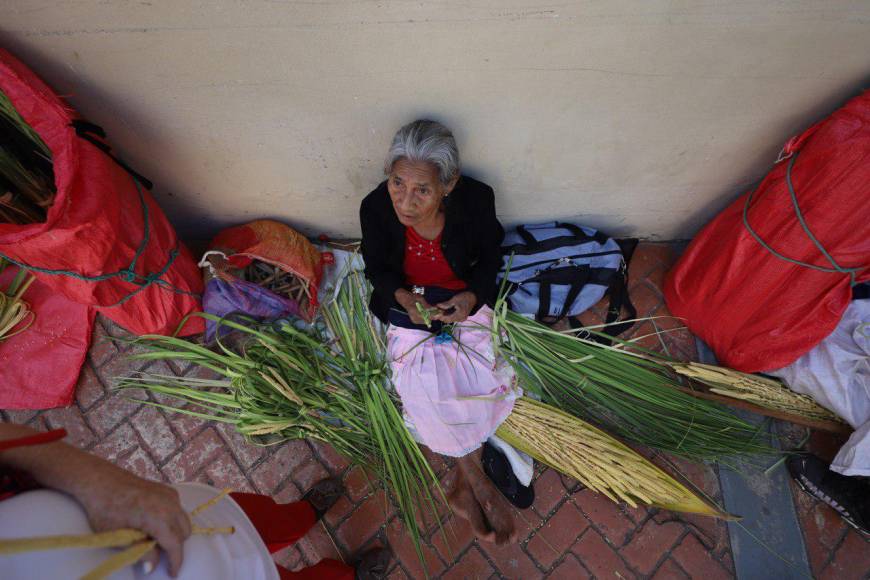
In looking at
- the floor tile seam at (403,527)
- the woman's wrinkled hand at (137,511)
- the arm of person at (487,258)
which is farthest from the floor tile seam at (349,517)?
the woman's wrinkled hand at (137,511)

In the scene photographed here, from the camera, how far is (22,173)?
1.88 metres

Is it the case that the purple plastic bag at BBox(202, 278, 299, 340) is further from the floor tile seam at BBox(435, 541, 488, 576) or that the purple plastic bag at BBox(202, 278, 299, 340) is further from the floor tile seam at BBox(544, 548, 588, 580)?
the floor tile seam at BBox(544, 548, 588, 580)

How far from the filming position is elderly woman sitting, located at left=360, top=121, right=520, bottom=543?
2230 millimetres

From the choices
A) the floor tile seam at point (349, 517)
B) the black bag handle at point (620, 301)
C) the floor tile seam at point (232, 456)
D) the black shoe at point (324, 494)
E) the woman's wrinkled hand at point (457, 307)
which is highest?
the woman's wrinkled hand at point (457, 307)

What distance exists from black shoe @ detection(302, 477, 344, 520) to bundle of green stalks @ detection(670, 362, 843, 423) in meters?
1.83

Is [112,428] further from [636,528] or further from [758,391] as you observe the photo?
[758,391]

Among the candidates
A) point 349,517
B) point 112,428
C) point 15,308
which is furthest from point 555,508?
point 15,308

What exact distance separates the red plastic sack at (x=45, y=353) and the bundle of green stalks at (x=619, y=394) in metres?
2.35

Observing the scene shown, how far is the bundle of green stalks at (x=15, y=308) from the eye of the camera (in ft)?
8.15

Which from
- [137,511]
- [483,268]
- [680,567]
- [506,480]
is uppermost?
[137,511]

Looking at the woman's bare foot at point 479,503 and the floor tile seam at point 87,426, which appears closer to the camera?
the woman's bare foot at point 479,503

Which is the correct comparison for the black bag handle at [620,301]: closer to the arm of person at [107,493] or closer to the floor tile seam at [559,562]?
the floor tile seam at [559,562]

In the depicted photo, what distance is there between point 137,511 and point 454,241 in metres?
1.67

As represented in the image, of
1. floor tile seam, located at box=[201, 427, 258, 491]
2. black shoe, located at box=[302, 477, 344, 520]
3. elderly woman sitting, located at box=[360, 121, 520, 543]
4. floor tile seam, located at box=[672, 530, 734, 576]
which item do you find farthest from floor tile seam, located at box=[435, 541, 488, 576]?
floor tile seam, located at box=[201, 427, 258, 491]
